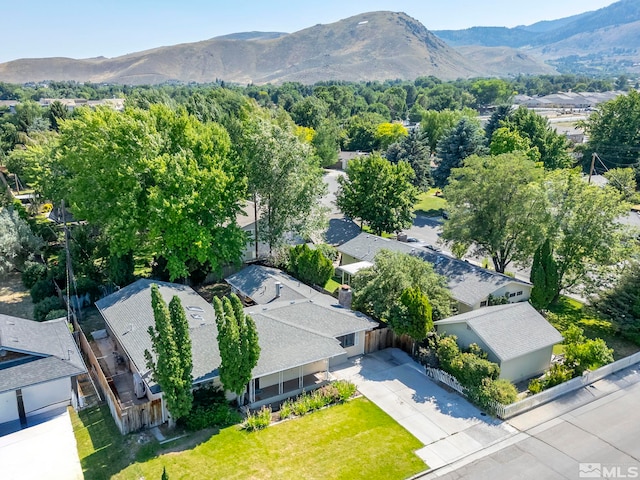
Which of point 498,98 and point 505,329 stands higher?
point 498,98

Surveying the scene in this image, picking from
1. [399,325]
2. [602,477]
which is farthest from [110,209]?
[602,477]

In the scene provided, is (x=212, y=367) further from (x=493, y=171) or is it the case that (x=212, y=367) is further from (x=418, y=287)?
(x=493, y=171)

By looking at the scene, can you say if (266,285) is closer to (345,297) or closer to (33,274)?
(345,297)

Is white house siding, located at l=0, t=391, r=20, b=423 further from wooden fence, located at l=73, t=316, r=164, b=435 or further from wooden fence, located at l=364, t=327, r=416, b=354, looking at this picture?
wooden fence, located at l=364, t=327, r=416, b=354

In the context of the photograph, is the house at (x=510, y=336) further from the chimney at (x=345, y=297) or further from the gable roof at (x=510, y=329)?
the chimney at (x=345, y=297)

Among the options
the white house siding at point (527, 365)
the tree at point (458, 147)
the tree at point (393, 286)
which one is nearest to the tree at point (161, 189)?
the tree at point (393, 286)

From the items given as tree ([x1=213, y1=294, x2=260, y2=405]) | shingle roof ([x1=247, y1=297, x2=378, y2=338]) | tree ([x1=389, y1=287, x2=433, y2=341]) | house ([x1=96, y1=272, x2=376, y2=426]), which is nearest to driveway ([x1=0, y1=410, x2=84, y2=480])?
house ([x1=96, y1=272, x2=376, y2=426])
